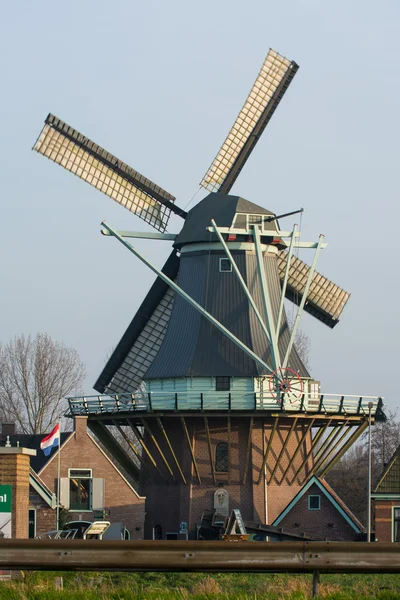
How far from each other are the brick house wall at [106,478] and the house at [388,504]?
8.25m

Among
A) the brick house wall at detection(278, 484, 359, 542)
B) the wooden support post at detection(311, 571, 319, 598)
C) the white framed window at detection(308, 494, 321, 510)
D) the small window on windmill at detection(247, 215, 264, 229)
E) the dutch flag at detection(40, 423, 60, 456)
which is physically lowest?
the brick house wall at detection(278, 484, 359, 542)

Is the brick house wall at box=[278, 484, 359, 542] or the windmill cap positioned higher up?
the windmill cap

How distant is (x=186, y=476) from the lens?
3656 centimetres

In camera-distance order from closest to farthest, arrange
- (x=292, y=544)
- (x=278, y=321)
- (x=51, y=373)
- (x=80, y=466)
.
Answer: (x=292, y=544) < (x=278, y=321) < (x=80, y=466) < (x=51, y=373)

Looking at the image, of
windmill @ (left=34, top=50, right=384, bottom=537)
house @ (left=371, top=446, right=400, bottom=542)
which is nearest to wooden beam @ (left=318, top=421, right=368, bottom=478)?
windmill @ (left=34, top=50, right=384, bottom=537)

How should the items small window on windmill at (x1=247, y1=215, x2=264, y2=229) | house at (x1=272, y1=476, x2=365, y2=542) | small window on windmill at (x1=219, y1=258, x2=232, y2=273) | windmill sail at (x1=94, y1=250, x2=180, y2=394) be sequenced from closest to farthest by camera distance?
house at (x1=272, y1=476, x2=365, y2=542) → small window on windmill at (x1=219, y1=258, x2=232, y2=273) → small window on windmill at (x1=247, y1=215, x2=264, y2=229) → windmill sail at (x1=94, y1=250, x2=180, y2=394)

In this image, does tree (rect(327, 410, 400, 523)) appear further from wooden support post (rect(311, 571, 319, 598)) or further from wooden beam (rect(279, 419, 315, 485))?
wooden support post (rect(311, 571, 319, 598))

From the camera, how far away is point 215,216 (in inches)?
1490

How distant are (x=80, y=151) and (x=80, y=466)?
33.0ft

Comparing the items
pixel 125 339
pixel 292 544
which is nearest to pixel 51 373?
pixel 125 339

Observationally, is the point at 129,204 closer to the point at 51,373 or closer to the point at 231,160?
the point at 231,160

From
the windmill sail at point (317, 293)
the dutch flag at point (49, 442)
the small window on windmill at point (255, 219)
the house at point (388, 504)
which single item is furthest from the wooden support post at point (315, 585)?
the windmill sail at point (317, 293)

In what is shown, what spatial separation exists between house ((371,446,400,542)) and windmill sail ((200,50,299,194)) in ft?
38.0

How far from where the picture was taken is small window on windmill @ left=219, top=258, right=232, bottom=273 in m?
37.6
